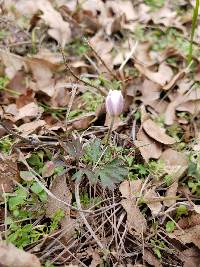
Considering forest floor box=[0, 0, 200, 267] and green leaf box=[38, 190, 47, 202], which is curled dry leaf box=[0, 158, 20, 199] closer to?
forest floor box=[0, 0, 200, 267]

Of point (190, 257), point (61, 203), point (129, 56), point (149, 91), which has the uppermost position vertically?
point (129, 56)

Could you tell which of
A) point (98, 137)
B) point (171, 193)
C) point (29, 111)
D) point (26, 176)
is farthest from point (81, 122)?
point (171, 193)

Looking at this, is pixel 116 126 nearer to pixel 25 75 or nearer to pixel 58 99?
pixel 58 99

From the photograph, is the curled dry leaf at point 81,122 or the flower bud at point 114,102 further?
the curled dry leaf at point 81,122

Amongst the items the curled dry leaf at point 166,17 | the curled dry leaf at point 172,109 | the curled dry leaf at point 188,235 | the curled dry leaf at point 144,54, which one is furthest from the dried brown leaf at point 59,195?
the curled dry leaf at point 166,17

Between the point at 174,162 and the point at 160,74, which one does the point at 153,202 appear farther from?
the point at 160,74

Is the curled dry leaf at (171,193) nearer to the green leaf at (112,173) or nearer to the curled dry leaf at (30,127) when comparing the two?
the green leaf at (112,173)
